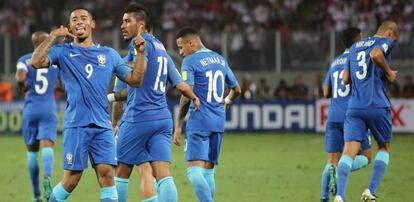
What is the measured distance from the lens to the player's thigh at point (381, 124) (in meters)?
10.5

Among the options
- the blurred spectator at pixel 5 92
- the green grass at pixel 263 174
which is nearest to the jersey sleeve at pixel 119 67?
the green grass at pixel 263 174

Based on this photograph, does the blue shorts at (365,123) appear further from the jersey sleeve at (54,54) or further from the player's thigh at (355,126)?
the jersey sleeve at (54,54)

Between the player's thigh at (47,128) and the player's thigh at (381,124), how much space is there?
4343mm

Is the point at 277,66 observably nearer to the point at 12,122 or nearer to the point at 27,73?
the point at 12,122

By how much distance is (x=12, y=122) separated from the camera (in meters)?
25.3

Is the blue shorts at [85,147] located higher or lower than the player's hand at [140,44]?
lower

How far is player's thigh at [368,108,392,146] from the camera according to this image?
10547 millimetres

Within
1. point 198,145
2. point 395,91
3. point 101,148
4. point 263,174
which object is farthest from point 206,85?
point 395,91

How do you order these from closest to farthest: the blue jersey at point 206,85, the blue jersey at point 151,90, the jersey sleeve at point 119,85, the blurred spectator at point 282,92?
1. the blue jersey at point 151,90
2. the jersey sleeve at point 119,85
3. the blue jersey at point 206,85
4. the blurred spectator at point 282,92

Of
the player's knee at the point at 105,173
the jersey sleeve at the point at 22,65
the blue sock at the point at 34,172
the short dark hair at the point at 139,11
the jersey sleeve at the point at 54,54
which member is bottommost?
the blue sock at the point at 34,172

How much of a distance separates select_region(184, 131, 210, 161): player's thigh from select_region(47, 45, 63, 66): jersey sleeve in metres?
2.26

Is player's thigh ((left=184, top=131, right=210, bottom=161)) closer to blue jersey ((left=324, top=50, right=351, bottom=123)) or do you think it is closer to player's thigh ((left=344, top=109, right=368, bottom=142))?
player's thigh ((left=344, top=109, right=368, bottom=142))

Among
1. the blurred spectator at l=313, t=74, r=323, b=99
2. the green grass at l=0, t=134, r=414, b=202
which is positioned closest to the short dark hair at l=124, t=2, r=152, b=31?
the green grass at l=0, t=134, r=414, b=202

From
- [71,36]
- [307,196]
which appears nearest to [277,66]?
[307,196]
